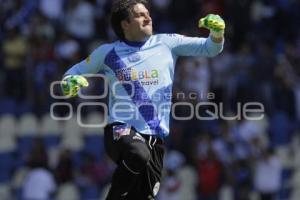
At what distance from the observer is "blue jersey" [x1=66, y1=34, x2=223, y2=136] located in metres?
10.2

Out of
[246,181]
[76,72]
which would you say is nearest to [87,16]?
[246,181]

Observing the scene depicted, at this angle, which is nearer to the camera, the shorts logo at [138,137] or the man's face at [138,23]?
the shorts logo at [138,137]

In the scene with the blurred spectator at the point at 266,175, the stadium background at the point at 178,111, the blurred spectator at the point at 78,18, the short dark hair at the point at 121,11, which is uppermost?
the blurred spectator at the point at 78,18

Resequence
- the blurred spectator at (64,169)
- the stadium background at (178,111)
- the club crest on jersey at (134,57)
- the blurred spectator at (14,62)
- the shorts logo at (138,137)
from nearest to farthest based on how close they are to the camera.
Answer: the shorts logo at (138,137) → the club crest on jersey at (134,57) → the blurred spectator at (64,169) → the stadium background at (178,111) → the blurred spectator at (14,62)

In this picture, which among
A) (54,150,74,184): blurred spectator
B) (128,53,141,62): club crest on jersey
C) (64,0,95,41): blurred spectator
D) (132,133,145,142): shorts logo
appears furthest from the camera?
(64,0,95,41): blurred spectator

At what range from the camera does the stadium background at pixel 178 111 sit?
1975cm

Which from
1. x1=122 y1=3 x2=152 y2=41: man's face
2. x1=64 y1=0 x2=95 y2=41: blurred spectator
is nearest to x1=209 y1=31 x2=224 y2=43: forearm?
x1=122 y1=3 x2=152 y2=41: man's face

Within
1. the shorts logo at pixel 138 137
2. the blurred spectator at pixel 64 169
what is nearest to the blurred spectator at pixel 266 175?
the blurred spectator at pixel 64 169

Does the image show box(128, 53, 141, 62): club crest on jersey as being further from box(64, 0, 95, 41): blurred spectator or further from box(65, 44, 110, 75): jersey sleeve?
box(64, 0, 95, 41): blurred spectator

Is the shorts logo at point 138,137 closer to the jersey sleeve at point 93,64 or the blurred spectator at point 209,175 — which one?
Result: the jersey sleeve at point 93,64

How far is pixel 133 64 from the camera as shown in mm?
10266

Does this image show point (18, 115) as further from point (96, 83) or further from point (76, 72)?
point (76, 72)

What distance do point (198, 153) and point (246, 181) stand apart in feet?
3.35

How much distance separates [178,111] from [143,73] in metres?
9.14
